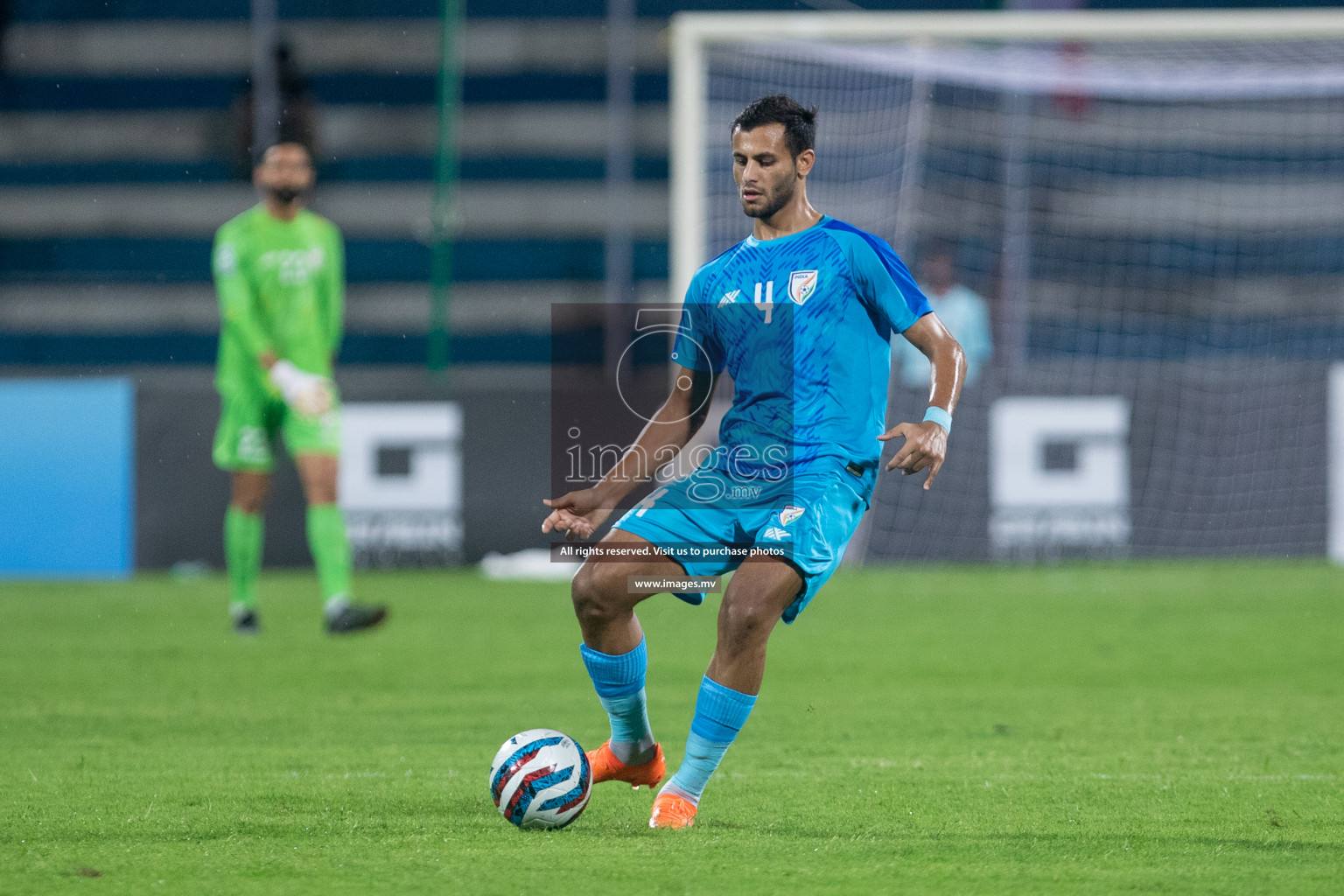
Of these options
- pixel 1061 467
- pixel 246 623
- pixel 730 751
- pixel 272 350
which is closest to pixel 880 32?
pixel 1061 467

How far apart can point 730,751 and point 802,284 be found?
5.34ft

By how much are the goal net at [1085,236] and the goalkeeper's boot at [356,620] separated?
2.60m

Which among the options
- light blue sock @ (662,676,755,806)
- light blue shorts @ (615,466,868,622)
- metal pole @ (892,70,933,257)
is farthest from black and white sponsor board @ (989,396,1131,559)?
light blue sock @ (662,676,755,806)

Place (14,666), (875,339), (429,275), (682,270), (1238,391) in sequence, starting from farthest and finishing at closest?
(429,275), (1238,391), (682,270), (14,666), (875,339)

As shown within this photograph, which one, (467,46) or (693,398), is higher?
(467,46)

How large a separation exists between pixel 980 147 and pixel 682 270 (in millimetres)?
3703

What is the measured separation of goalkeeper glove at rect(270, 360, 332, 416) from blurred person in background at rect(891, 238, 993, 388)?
15.4 ft

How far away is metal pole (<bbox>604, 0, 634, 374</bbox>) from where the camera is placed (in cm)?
1517

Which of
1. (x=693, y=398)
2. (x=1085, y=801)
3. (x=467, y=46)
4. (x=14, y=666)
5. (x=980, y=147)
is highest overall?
(x=467, y=46)

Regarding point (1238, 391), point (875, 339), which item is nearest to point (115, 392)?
point (1238, 391)

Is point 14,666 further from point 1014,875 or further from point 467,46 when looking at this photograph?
point 467,46

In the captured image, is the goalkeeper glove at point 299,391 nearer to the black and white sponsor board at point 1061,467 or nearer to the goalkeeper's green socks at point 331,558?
the goalkeeper's green socks at point 331,558

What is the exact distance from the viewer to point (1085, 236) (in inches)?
523

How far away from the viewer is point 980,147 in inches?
476
